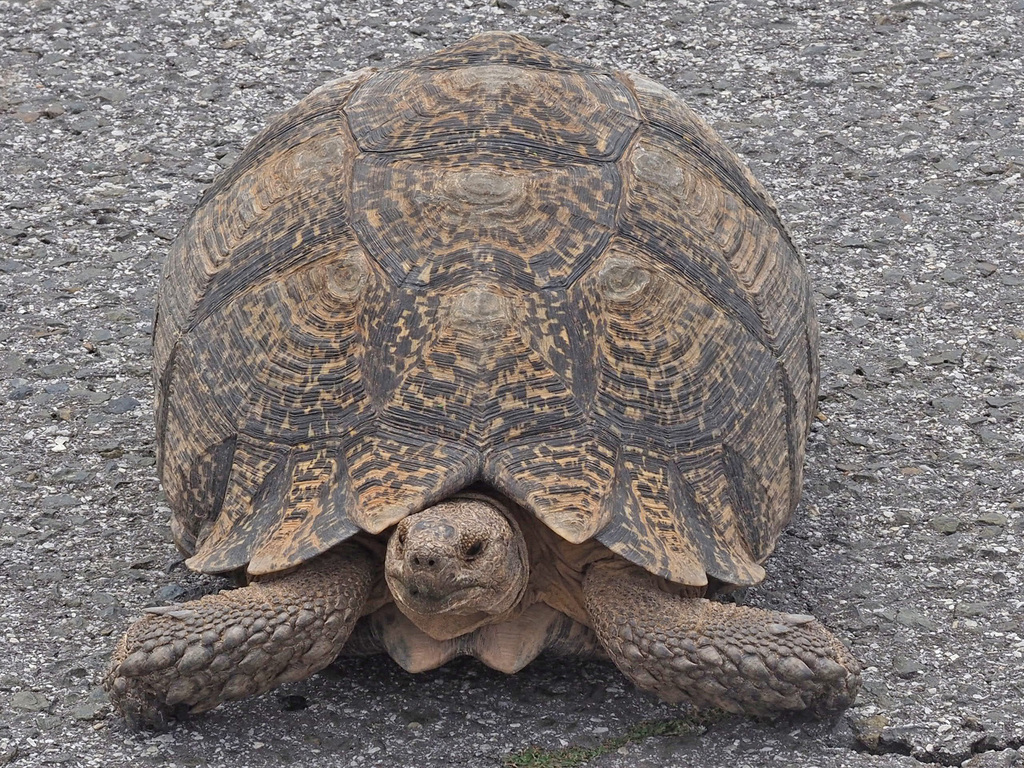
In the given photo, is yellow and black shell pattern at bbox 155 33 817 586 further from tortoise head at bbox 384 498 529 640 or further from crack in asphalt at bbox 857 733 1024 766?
crack in asphalt at bbox 857 733 1024 766

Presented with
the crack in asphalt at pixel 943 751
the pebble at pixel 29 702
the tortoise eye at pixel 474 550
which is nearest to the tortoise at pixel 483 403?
the tortoise eye at pixel 474 550

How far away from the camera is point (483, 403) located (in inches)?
119

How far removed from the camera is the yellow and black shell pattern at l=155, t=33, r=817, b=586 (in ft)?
9.95

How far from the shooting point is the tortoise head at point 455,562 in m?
2.82

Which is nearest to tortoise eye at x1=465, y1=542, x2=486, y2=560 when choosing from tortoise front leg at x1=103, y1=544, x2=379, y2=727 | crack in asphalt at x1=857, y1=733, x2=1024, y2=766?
tortoise front leg at x1=103, y1=544, x2=379, y2=727

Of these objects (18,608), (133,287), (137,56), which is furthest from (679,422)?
(137,56)

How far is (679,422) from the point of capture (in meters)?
3.18

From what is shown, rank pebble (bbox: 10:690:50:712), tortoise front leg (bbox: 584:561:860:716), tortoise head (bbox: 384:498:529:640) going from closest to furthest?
1. tortoise head (bbox: 384:498:529:640)
2. tortoise front leg (bbox: 584:561:860:716)
3. pebble (bbox: 10:690:50:712)

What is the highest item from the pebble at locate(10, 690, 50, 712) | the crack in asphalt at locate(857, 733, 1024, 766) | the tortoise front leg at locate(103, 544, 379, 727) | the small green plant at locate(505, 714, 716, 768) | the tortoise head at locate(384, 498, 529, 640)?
the tortoise head at locate(384, 498, 529, 640)

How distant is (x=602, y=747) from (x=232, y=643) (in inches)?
29.4

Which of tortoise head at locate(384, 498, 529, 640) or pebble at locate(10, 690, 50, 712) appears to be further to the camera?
pebble at locate(10, 690, 50, 712)

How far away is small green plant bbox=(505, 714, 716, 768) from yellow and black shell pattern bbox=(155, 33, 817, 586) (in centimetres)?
30

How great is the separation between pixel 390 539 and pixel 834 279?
7.57ft

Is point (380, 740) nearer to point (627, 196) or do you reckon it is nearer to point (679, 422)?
point (679, 422)
